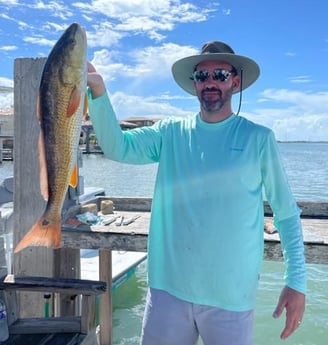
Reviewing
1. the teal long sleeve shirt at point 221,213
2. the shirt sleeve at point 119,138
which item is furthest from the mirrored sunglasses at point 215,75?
the shirt sleeve at point 119,138

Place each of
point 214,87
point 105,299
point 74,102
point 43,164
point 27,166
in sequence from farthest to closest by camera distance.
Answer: point 105,299 → point 27,166 → point 214,87 → point 43,164 → point 74,102

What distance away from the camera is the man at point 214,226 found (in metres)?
2.09

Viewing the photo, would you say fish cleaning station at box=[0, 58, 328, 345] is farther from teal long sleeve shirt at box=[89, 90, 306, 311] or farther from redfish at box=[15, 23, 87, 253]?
redfish at box=[15, 23, 87, 253]

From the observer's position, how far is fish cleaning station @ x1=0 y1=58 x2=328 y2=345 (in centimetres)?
285

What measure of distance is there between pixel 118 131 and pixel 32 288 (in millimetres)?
1294

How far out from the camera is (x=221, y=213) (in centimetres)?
209

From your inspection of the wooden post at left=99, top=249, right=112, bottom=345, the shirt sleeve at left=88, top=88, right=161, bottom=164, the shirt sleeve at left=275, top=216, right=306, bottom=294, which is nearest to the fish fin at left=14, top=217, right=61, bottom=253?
the shirt sleeve at left=88, top=88, right=161, bottom=164

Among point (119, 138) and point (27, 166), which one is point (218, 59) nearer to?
point (119, 138)

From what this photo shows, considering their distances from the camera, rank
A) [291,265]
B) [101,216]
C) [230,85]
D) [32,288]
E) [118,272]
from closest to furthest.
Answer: [291,265] → [230,85] → [32,288] → [101,216] → [118,272]

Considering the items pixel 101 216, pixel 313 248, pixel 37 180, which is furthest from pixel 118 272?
pixel 313 248

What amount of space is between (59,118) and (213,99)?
822 millimetres

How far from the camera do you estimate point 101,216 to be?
3572 mm

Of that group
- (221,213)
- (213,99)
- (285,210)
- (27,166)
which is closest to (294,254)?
(285,210)

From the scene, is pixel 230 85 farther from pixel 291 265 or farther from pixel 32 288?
pixel 32 288
